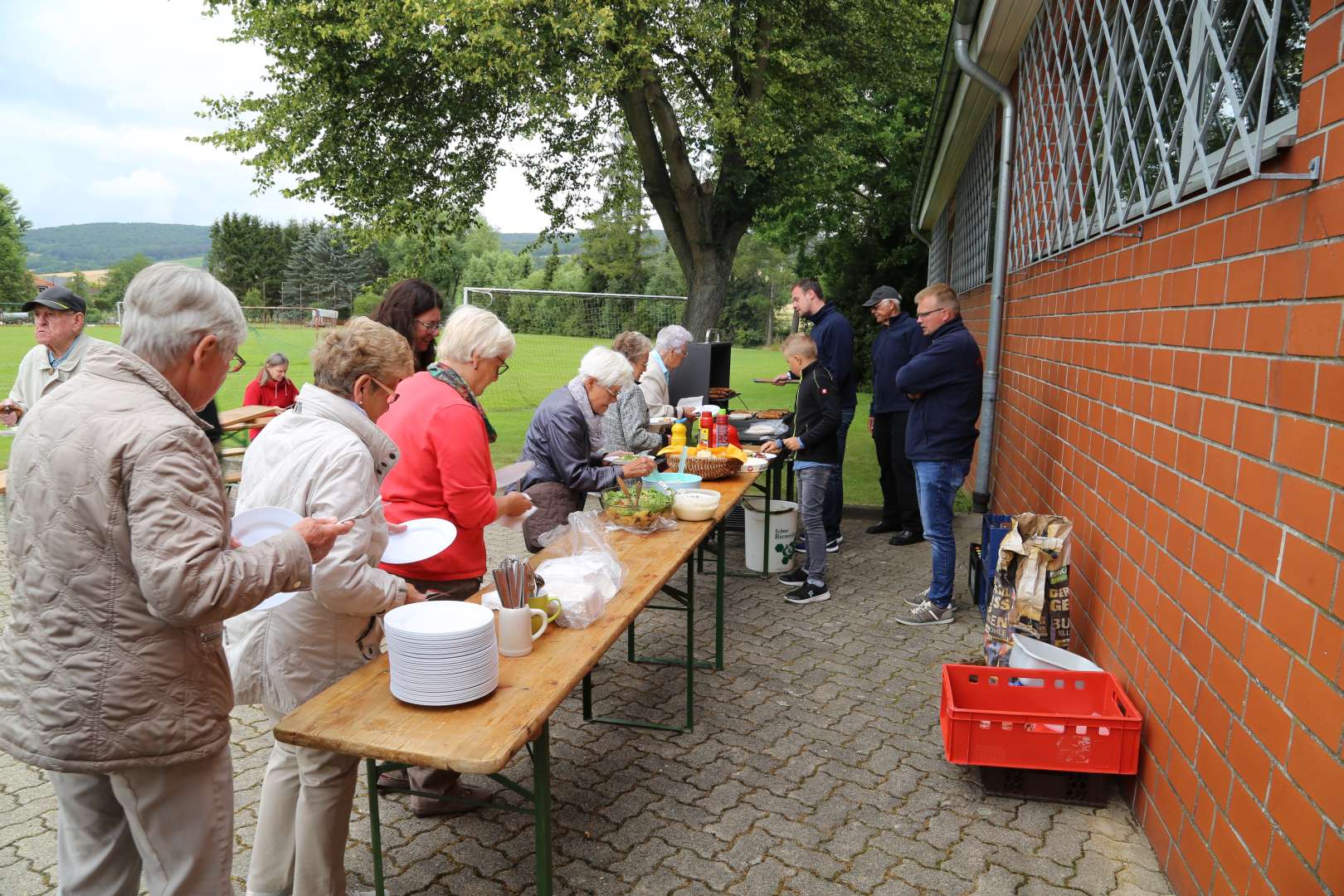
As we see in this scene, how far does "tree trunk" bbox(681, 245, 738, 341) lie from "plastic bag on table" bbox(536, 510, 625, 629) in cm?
1035

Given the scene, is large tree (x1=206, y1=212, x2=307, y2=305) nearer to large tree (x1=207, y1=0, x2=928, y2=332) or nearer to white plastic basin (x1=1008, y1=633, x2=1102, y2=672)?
large tree (x1=207, y1=0, x2=928, y2=332)

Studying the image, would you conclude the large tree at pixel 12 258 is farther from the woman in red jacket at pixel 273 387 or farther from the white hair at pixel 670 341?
the white hair at pixel 670 341

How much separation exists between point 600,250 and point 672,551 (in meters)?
48.6

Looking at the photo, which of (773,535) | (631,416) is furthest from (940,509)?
(631,416)

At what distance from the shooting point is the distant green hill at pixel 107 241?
160375mm

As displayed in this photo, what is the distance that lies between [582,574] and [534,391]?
15.3 metres

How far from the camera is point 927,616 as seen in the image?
5523 millimetres

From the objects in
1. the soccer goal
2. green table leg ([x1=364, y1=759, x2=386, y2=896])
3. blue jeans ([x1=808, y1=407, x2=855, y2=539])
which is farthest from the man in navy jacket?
the soccer goal

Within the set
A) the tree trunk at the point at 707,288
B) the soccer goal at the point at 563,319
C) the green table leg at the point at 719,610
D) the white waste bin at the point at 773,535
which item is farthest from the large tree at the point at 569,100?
the green table leg at the point at 719,610

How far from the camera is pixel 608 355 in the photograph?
15.1ft

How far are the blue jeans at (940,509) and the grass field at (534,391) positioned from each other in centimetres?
272

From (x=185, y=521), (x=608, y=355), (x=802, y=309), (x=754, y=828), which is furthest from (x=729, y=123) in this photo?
(x=185, y=521)

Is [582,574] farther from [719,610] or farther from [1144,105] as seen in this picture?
[1144,105]

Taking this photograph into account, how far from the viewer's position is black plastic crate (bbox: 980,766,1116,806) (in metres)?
3.38
